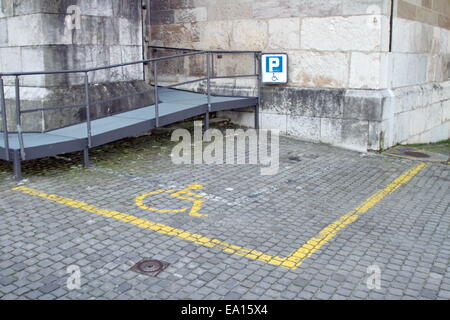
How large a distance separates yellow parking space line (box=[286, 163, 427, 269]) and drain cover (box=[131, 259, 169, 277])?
118 centimetres

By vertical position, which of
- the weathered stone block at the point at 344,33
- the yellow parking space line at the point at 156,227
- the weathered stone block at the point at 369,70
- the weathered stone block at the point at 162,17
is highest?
the weathered stone block at the point at 162,17

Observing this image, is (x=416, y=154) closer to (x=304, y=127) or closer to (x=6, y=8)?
(x=304, y=127)

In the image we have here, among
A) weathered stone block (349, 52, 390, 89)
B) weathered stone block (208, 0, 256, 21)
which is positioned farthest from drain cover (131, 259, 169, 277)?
weathered stone block (208, 0, 256, 21)

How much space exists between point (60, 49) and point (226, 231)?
4785mm

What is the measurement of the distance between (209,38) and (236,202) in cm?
590

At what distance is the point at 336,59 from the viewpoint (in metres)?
9.35

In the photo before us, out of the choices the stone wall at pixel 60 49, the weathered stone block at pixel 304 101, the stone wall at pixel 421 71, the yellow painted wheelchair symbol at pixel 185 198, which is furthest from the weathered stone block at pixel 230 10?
the yellow painted wheelchair symbol at pixel 185 198

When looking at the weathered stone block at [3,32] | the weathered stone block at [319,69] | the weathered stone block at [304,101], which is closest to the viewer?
the weathered stone block at [3,32]

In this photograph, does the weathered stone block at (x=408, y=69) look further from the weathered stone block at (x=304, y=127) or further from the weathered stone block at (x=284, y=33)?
the weathered stone block at (x=284, y=33)

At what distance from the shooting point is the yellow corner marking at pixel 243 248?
469 centimetres

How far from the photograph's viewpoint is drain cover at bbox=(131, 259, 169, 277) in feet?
14.3

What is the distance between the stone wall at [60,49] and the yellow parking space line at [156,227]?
227cm

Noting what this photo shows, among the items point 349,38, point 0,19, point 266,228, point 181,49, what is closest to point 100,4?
point 0,19

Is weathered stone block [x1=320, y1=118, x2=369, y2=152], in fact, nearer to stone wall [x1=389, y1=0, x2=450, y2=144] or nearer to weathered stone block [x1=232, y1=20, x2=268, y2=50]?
stone wall [x1=389, y1=0, x2=450, y2=144]
